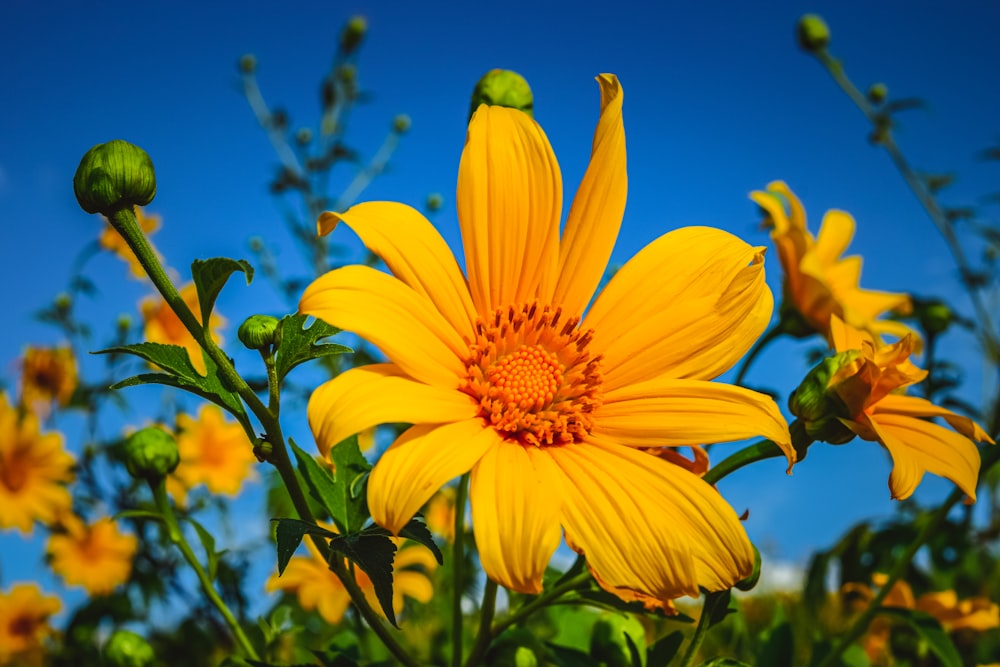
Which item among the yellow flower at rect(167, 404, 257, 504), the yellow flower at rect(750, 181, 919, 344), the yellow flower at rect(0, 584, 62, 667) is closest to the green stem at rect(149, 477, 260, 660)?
the yellow flower at rect(750, 181, 919, 344)

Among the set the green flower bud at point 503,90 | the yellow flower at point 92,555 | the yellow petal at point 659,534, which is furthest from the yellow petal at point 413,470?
the yellow flower at point 92,555

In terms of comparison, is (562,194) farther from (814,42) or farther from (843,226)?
(814,42)

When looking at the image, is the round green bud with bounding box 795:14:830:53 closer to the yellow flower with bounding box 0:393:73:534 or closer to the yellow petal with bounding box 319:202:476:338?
the yellow petal with bounding box 319:202:476:338

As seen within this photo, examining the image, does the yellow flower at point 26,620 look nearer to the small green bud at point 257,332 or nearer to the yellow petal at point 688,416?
the small green bud at point 257,332

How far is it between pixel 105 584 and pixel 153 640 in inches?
12.9

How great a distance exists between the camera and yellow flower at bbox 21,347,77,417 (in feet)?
12.3

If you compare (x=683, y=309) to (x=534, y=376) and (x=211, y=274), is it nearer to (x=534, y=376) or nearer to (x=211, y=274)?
(x=534, y=376)

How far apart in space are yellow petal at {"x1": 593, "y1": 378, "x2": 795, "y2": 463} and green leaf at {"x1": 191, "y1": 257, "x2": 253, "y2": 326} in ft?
1.47

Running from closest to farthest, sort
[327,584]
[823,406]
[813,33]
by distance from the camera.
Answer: [823,406]
[327,584]
[813,33]

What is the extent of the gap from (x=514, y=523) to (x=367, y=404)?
176 millimetres

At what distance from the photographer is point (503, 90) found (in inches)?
47.5

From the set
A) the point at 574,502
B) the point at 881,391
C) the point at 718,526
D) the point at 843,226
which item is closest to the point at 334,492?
the point at 574,502

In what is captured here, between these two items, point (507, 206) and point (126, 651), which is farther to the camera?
point (126, 651)

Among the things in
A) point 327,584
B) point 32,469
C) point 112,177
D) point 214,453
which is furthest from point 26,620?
point 112,177
